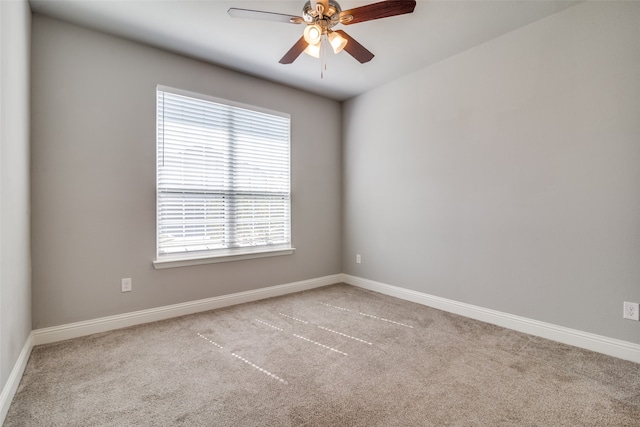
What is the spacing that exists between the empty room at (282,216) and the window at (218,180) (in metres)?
0.02

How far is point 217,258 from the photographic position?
3.32 metres

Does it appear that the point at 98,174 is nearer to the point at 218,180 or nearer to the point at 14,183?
the point at 14,183

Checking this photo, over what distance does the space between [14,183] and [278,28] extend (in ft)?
7.19

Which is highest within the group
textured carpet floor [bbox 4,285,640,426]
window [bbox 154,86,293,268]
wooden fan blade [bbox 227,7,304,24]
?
wooden fan blade [bbox 227,7,304,24]

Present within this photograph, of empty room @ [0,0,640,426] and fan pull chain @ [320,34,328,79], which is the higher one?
fan pull chain @ [320,34,328,79]

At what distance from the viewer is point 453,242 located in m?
3.18

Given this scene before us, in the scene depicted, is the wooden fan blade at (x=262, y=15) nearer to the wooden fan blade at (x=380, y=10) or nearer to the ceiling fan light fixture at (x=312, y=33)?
the ceiling fan light fixture at (x=312, y=33)

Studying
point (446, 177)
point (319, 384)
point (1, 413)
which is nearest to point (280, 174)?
point (446, 177)

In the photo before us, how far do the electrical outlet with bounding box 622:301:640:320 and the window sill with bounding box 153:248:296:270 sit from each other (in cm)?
305

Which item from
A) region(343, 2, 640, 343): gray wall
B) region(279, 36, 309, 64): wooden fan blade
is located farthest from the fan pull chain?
region(343, 2, 640, 343): gray wall

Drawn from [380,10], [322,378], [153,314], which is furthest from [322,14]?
[153,314]

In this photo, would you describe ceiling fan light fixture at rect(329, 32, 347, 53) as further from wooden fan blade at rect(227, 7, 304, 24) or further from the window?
the window

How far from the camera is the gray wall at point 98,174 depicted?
Answer: 247 centimetres

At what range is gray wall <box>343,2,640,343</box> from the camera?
221cm
